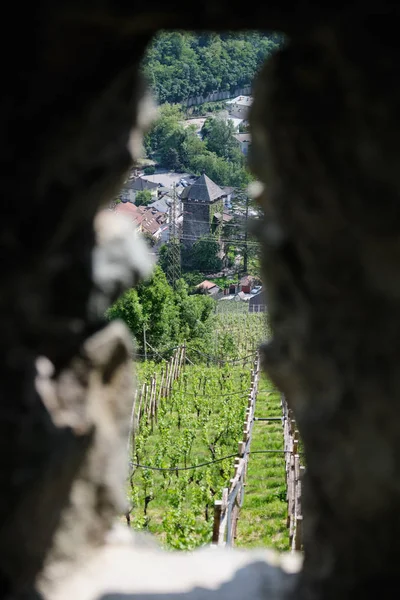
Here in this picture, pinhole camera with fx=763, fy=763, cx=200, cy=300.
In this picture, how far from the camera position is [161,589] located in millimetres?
3801

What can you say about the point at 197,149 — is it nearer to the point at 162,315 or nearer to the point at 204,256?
the point at 204,256

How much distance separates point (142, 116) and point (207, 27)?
0.56 metres

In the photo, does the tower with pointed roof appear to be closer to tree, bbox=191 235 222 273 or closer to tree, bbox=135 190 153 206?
tree, bbox=191 235 222 273

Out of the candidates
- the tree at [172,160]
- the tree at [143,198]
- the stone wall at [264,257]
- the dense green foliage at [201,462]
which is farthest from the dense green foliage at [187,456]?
the tree at [172,160]

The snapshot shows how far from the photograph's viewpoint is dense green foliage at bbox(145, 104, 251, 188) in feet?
186

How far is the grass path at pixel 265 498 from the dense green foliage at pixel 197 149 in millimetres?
42842

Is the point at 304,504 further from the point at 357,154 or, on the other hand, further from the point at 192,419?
the point at 192,419

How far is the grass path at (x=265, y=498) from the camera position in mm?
9709

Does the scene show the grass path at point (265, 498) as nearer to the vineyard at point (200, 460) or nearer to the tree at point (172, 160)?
the vineyard at point (200, 460)

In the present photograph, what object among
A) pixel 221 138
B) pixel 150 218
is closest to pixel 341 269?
pixel 150 218

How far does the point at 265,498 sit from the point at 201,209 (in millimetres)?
34536

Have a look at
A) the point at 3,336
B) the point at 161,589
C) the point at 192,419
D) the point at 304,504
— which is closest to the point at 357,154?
the point at 3,336

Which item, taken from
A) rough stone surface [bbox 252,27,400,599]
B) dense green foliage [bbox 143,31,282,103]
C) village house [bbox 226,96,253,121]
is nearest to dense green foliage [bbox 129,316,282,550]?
rough stone surface [bbox 252,27,400,599]

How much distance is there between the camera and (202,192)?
44.2 metres
